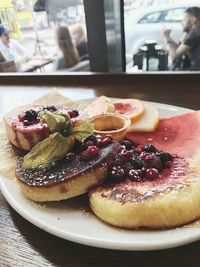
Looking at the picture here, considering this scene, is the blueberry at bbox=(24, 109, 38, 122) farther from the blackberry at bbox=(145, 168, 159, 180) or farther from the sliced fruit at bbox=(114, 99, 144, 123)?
the blackberry at bbox=(145, 168, 159, 180)

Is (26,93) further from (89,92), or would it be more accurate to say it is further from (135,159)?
(135,159)

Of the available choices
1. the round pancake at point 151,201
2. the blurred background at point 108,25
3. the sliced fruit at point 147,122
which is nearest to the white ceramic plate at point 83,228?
the round pancake at point 151,201

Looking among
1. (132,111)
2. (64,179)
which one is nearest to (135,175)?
(64,179)

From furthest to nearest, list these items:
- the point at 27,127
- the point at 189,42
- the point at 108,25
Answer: the point at 189,42 → the point at 108,25 → the point at 27,127

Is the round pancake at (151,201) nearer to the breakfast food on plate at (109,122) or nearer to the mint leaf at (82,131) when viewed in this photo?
the mint leaf at (82,131)

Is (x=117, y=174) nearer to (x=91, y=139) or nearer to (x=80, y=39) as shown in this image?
(x=91, y=139)
